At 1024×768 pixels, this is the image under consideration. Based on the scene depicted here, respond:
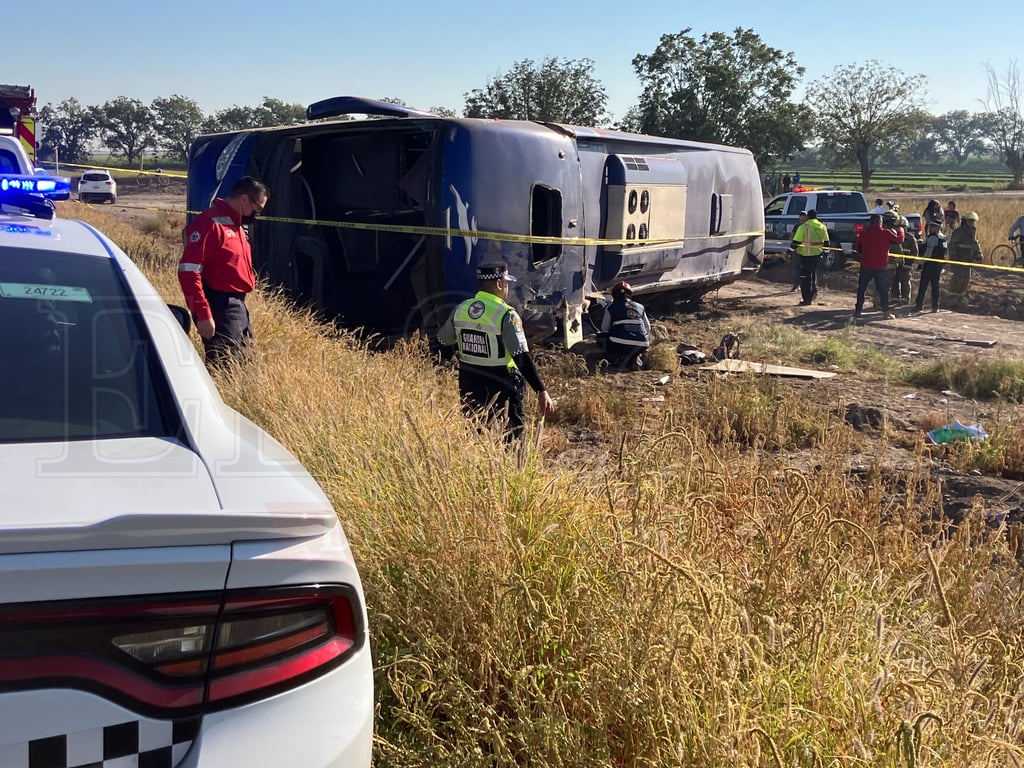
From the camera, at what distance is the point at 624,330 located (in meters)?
9.43

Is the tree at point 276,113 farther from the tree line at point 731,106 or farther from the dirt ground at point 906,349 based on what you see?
the dirt ground at point 906,349

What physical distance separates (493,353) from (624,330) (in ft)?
13.6

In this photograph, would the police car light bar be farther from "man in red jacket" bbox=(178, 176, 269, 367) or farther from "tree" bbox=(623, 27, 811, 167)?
"tree" bbox=(623, 27, 811, 167)

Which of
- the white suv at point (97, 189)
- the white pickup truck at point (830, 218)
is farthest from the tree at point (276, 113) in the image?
the white pickup truck at point (830, 218)

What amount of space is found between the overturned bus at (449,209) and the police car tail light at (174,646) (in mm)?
6025

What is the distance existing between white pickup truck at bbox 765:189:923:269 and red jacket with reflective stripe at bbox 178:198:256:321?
1511 centimetres

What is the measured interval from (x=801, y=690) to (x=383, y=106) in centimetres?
660

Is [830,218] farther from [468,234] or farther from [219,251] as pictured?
[219,251]

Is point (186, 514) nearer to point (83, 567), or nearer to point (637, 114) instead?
point (83, 567)

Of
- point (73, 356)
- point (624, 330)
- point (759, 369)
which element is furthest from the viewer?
point (759, 369)

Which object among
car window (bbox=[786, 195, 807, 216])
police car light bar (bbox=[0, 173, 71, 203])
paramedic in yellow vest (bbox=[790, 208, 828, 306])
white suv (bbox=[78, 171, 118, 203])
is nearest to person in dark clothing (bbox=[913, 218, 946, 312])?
paramedic in yellow vest (bbox=[790, 208, 828, 306])

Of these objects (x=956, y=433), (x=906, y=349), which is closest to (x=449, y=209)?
(x=956, y=433)

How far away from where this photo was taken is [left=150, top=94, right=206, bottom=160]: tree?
218 feet

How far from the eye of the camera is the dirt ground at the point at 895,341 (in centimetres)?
609
